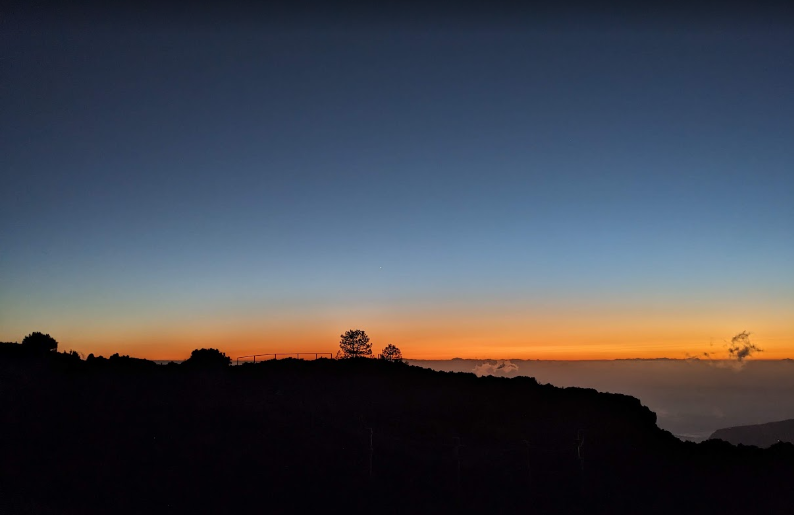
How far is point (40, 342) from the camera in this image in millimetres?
53469

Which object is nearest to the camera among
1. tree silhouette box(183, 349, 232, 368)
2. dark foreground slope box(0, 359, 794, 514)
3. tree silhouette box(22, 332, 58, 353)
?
dark foreground slope box(0, 359, 794, 514)

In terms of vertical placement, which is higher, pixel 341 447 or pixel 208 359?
pixel 208 359

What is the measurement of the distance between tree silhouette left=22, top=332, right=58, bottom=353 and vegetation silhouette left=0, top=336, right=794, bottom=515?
9.82 meters

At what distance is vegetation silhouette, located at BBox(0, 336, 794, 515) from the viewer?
1137 inches

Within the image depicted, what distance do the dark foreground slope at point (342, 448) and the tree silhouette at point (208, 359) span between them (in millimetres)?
1762

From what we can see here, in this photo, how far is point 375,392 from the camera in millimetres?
41281

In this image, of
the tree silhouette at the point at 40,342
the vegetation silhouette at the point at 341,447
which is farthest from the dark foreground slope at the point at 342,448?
the tree silhouette at the point at 40,342

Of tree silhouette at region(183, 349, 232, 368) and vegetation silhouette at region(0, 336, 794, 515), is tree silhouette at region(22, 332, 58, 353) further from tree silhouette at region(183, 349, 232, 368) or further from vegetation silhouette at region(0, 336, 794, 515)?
tree silhouette at region(183, 349, 232, 368)

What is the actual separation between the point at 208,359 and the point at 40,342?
20.3 m

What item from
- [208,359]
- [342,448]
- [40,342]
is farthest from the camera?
[40,342]

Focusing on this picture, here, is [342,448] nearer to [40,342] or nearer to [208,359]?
[208,359]

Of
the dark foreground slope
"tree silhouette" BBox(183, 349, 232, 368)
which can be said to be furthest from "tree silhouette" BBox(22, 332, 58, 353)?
"tree silhouette" BBox(183, 349, 232, 368)

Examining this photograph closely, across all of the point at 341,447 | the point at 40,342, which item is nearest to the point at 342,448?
the point at 341,447

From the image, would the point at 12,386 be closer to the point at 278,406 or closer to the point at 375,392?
the point at 278,406
